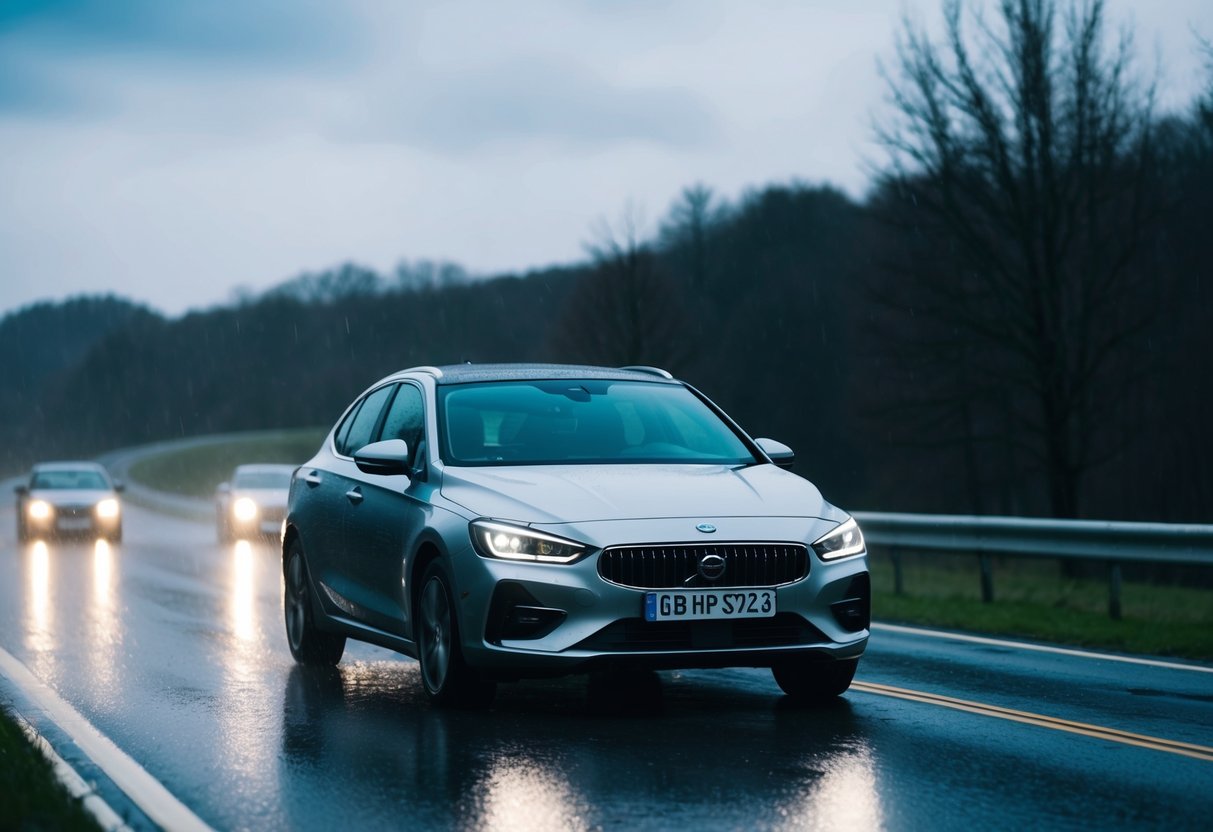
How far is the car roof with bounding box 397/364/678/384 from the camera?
942cm

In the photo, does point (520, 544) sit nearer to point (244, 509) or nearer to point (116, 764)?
point (116, 764)

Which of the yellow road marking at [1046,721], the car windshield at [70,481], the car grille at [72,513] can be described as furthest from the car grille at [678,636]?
the car windshield at [70,481]

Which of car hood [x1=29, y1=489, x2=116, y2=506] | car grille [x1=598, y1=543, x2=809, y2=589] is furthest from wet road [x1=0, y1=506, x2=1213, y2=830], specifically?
car hood [x1=29, y1=489, x2=116, y2=506]

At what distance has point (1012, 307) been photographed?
2477cm

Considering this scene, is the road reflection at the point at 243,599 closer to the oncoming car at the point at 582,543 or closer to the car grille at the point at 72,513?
the oncoming car at the point at 582,543

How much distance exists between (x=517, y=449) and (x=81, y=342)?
139m

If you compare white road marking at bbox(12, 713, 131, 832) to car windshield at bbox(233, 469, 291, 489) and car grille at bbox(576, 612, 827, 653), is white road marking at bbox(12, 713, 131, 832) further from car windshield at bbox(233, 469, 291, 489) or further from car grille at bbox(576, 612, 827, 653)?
car windshield at bbox(233, 469, 291, 489)

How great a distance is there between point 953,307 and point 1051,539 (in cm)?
1094

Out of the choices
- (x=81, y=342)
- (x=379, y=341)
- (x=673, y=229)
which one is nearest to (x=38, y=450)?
(x=379, y=341)

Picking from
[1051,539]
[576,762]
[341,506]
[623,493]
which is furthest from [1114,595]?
[576,762]

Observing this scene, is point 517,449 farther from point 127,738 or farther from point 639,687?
point 127,738

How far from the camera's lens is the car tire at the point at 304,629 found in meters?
10.3

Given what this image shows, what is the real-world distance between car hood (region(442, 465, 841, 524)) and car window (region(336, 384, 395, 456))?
178 centimetres

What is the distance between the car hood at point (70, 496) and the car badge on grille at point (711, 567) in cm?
2415
